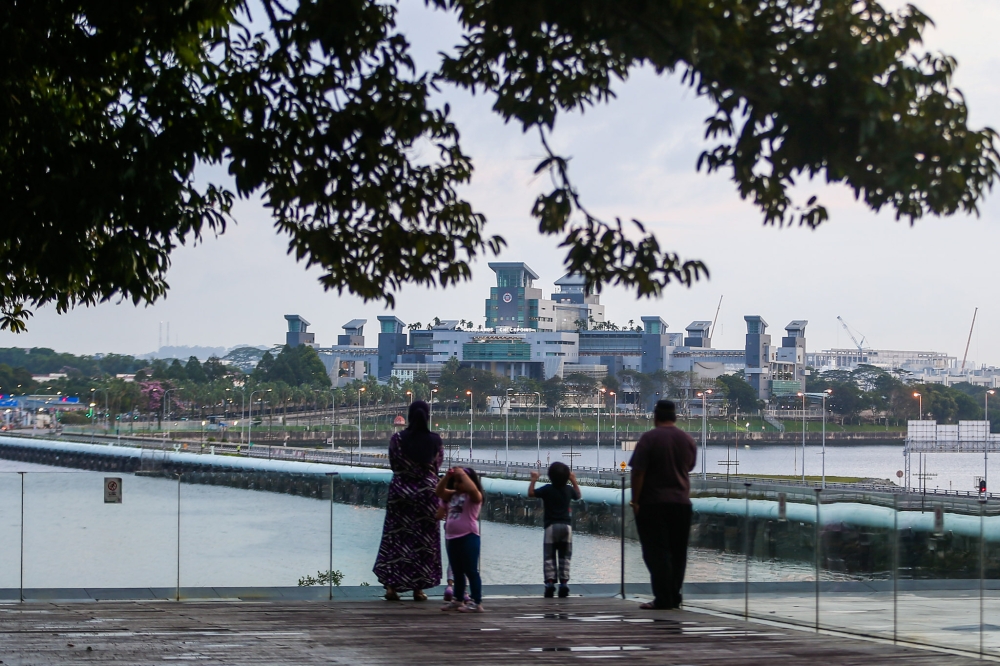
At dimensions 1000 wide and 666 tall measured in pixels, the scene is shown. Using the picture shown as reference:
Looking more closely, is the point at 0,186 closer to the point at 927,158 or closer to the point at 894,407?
the point at 927,158

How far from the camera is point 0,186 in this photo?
6699 millimetres

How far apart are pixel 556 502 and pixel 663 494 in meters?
1.85

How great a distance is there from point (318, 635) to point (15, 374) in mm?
163751

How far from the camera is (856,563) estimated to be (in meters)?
7.41

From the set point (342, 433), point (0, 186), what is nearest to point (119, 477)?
point (0, 186)

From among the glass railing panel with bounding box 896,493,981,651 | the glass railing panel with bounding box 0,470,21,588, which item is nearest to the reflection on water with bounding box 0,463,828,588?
the glass railing panel with bounding box 0,470,21,588

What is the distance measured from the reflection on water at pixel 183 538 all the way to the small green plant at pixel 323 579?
0.18ft

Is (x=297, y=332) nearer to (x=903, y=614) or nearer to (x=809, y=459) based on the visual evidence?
(x=809, y=459)

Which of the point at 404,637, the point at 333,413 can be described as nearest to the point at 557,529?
the point at 404,637

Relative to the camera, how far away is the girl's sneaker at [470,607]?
7.86 meters

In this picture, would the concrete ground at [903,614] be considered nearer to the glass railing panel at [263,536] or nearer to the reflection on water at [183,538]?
the reflection on water at [183,538]

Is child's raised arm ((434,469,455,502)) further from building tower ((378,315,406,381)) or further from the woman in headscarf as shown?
building tower ((378,315,406,381))

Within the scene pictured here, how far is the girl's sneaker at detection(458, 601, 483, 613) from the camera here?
7.86 metres

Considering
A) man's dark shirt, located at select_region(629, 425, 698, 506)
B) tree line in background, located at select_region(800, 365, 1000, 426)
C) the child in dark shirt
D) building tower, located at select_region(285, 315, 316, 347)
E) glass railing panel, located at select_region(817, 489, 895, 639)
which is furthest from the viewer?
building tower, located at select_region(285, 315, 316, 347)
